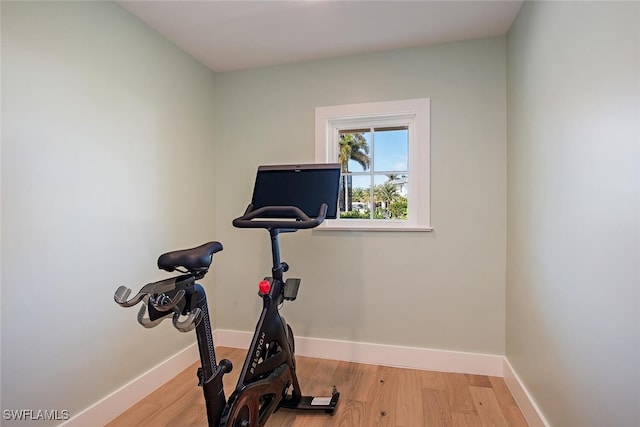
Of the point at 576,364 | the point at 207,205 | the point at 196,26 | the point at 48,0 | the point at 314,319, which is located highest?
the point at 196,26

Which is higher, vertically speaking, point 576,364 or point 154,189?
point 154,189

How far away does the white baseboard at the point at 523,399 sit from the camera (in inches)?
65.2

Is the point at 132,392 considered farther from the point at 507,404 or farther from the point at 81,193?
the point at 507,404

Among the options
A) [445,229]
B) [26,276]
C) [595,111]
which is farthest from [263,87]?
[595,111]

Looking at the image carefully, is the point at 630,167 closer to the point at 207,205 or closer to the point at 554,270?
the point at 554,270

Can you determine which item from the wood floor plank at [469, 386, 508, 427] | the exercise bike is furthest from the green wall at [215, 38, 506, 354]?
the exercise bike

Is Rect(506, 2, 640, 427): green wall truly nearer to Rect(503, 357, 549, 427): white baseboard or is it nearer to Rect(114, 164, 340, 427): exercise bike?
Rect(503, 357, 549, 427): white baseboard

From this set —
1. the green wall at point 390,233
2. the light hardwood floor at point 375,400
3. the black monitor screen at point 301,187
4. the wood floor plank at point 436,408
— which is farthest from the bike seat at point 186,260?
the wood floor plank at point 436,408

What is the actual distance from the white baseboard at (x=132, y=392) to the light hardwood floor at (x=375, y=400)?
1.6 inches

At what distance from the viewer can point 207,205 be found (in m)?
2.79

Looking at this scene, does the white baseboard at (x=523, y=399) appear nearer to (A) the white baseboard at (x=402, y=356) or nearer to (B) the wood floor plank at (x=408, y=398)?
(A) the white baseboard at (x=402, y=356)

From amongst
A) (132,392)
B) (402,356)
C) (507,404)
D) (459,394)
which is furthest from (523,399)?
(132,392)

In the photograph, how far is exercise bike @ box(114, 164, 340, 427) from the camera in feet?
4.02

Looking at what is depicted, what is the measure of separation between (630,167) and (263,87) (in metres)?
2.51
